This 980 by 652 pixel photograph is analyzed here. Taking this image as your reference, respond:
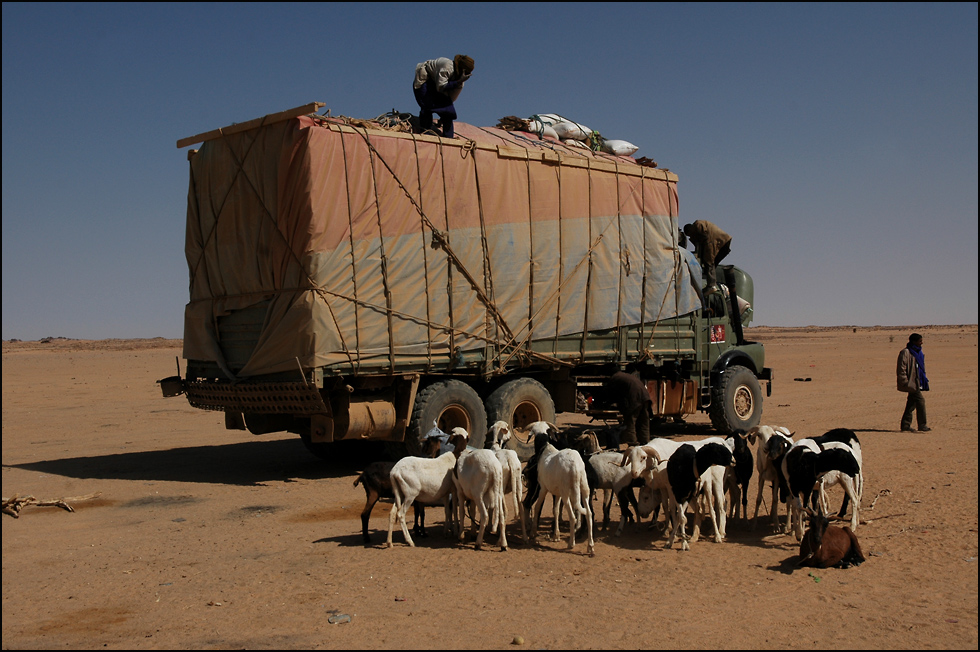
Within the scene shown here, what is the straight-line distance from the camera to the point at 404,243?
12609mm

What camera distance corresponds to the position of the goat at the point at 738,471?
8.91 m

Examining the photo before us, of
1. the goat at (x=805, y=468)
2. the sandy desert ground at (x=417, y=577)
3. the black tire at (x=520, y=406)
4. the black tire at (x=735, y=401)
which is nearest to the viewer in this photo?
the sandy desert ground at (x=417, y=577)

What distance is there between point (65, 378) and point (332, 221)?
2846 cm

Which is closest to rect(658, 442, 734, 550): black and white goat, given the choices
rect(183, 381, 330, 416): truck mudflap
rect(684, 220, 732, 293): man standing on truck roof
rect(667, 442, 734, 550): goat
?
rect(667, 442, 734, 550): goat

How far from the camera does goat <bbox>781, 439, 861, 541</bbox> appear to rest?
8.19 metres

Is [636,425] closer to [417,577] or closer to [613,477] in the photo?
[613,477]

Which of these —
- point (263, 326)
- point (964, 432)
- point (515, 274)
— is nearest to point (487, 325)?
point (515, 274)

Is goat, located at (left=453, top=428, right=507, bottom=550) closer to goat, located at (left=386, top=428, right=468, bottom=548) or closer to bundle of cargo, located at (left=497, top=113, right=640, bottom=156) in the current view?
goat, located at (left=386, top=428, right=468, bottom=548)

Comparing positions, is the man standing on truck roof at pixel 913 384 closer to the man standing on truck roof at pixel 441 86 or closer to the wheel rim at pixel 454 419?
the wheel rim at pixel 454 419

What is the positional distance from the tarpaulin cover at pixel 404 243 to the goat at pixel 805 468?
5.73 meters

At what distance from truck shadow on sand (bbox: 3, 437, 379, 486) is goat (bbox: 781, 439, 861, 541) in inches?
274

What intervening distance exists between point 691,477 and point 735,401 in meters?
9.12

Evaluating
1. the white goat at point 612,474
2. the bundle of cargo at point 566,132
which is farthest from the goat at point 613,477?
the bundle of cargo at point 566,132

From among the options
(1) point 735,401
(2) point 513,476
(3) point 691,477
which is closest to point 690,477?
(3) point 691,477
